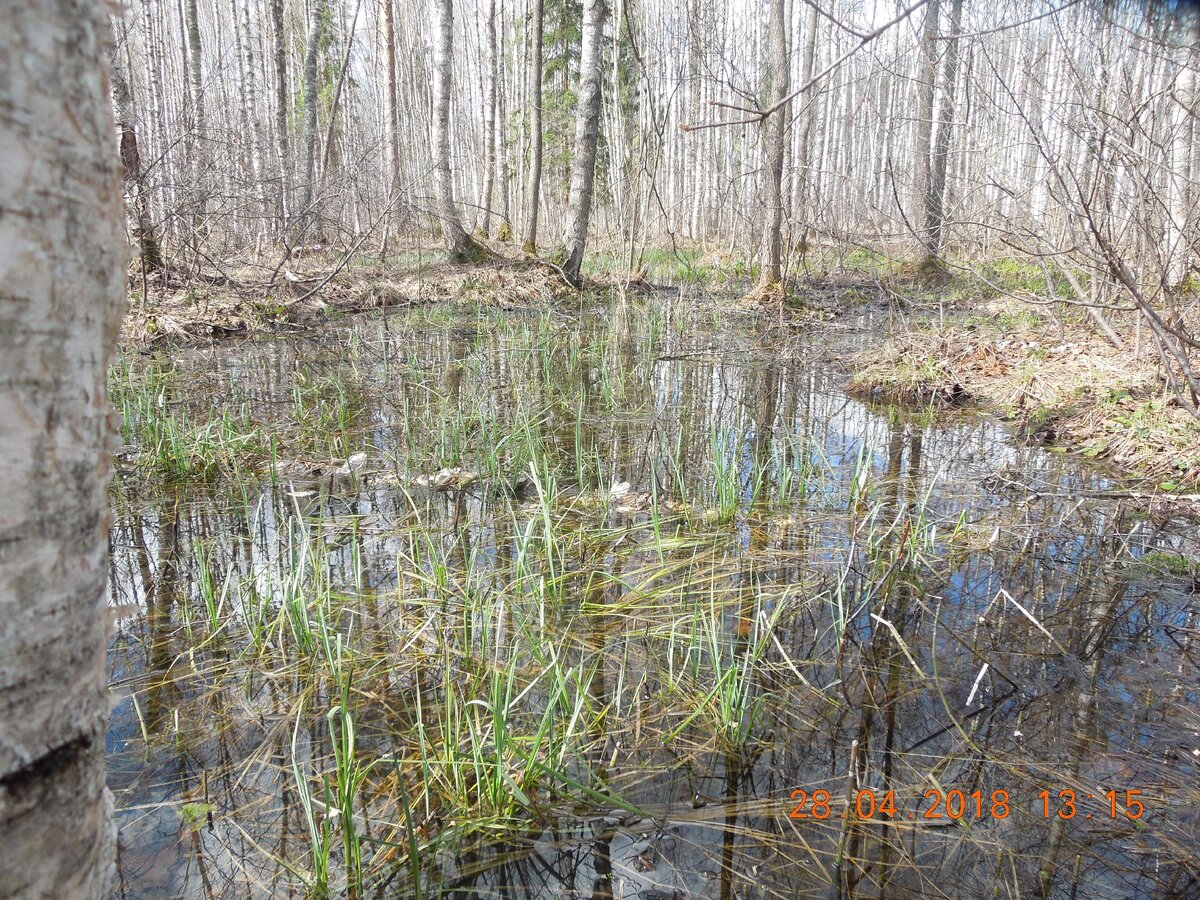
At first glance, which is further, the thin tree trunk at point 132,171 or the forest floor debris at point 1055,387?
the thin tree trunk at point 132,171

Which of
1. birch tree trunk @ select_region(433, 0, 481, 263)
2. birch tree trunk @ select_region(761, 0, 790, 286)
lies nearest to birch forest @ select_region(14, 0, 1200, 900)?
birch tree trunk @ select_region(761, 0, 790, 286)

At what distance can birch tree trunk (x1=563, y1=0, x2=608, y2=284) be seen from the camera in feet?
32.5

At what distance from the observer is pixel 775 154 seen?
855 centimetres

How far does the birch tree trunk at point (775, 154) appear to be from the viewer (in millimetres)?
8250

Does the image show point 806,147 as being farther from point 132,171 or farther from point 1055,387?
point 132,171

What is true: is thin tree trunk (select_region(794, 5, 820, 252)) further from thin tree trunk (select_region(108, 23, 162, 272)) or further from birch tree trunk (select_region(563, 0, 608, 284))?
thin tree trunk (select_region(108, 23, 162, 272))

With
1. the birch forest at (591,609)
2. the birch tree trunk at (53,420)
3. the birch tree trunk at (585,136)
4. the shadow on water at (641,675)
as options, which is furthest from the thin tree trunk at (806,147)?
the birch tree trunk at (53,420)

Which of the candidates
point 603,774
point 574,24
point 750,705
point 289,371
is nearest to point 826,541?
point 750,705

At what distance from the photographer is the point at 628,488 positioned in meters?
3.42
